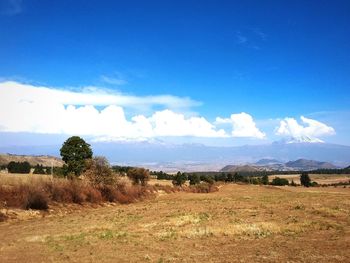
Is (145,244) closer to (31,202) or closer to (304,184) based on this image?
(31,202)

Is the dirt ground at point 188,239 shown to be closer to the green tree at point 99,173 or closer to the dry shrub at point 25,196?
the dry shrub at point 25,196

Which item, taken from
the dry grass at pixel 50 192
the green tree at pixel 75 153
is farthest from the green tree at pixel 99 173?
the green tree at pixel 75 153

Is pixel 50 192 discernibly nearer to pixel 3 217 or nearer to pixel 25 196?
pixel 25 196

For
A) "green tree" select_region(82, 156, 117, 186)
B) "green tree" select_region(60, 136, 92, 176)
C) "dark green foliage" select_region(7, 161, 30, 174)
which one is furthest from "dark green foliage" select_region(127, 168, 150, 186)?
"dark green foliage" select_region(7, 161, 30, 174)

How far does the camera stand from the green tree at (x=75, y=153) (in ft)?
274

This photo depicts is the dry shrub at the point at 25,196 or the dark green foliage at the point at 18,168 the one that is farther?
the dark green foliage at the point at 18,168

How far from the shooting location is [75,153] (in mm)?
84312

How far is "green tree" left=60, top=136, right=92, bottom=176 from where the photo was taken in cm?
8362

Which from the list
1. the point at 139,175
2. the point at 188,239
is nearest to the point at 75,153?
the point at 139,175

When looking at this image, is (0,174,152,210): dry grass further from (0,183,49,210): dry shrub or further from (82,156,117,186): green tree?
(82,156,117,186): green tree

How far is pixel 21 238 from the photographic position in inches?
1042

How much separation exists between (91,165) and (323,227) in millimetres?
40974

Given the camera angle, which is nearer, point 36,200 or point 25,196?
point 25,196

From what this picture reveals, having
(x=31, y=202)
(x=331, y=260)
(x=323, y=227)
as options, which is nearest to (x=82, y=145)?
(x=31, y=202)
